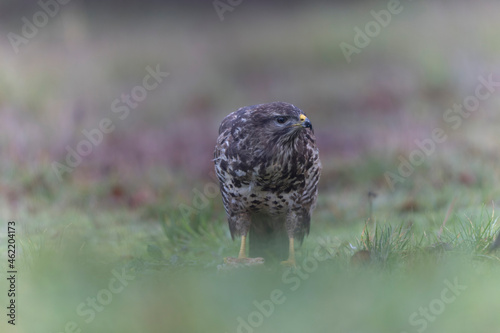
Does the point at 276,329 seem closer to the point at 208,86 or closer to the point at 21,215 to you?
the point at 21,215

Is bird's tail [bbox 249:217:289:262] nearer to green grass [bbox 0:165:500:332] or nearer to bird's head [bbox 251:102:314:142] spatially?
green grass [bbox 0:165:500:332]

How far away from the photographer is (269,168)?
438 centimetres

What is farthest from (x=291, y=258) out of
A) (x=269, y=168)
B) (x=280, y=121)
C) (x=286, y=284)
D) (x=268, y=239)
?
(x=286, y=284)

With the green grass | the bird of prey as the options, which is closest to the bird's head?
the bird of prey

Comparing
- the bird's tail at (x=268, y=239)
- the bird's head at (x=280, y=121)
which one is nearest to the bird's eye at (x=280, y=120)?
the bird's head at (x=280, y=121)

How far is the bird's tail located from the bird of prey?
55 millimetres

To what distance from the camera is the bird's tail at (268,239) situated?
5.01 meters

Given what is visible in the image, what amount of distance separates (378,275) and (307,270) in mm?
422

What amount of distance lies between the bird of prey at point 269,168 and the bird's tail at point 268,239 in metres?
0.05

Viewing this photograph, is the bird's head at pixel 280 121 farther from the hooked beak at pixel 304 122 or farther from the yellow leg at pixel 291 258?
the yellow leg at pixel 291 258

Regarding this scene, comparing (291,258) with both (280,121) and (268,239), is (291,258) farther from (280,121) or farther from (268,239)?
(280,121)

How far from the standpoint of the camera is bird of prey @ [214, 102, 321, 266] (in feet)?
14.3

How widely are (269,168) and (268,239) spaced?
2.89 feet

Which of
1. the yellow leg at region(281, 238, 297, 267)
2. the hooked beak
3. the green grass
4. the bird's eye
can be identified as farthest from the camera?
the yellow leg at region(281, 238, 297, 267)
